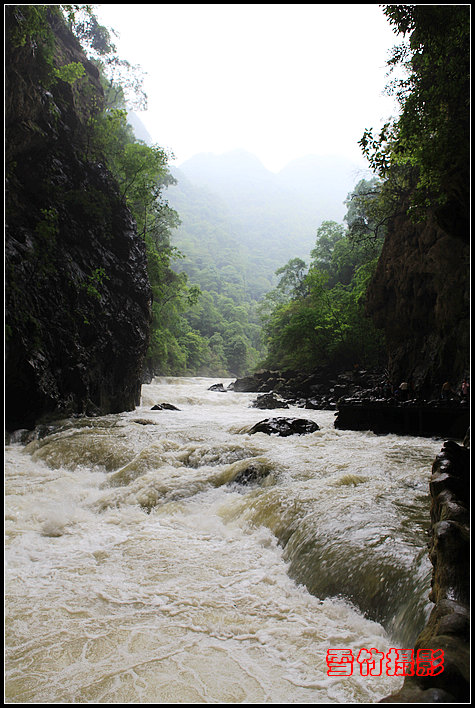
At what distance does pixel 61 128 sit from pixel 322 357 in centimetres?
1879

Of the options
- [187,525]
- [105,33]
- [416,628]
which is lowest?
[187,525]

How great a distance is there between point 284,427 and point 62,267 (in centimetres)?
811

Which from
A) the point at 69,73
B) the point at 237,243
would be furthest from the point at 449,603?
the point at 237,243

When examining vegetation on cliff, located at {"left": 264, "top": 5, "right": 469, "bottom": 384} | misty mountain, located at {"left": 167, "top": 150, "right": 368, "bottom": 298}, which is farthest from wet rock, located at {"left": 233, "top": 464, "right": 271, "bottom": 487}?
misty mountain, located at {"left": 167, "top": 150, "right": 368, "bottom": 298}

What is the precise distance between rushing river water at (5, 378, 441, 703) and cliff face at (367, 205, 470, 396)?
6435mm

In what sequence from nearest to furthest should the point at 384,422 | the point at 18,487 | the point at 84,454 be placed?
the point at 18,487, the point at 84,454, the point at 384,422

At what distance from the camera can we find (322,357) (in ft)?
83.7

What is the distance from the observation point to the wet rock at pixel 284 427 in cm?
994

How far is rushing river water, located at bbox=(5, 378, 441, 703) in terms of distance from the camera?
7.74ft

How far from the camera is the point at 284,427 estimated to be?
33.3 ft

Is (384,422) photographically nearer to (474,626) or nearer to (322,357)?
(474,626)

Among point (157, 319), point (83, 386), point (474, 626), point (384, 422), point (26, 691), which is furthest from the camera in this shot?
point (157, 319)

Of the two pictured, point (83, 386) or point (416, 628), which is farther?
point (83, 386)

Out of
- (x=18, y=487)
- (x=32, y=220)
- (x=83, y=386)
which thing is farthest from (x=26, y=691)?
(x=32, y=220)
